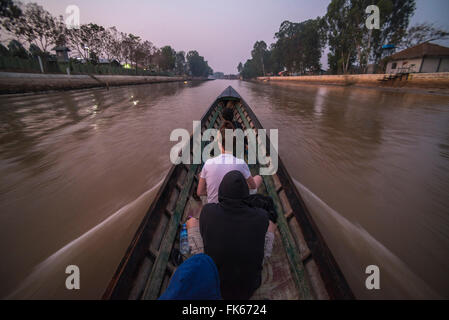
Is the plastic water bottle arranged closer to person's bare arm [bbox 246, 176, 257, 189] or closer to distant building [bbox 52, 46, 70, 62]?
person's bare arm [bbox 246, 176, 257, 189]

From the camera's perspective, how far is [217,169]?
Result: 2.35 metres

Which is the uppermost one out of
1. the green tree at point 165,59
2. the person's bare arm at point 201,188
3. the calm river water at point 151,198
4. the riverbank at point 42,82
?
the green tree at point 165,59

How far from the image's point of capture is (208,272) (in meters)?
1.16

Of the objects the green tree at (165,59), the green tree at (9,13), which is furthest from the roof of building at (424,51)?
the green tree at (165,59)

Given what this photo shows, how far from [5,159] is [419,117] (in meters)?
19.2

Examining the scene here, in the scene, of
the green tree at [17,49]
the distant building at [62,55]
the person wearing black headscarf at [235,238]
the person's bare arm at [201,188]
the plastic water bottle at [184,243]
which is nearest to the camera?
the person wearing black headscarf at [235,238]

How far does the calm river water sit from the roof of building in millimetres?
28282

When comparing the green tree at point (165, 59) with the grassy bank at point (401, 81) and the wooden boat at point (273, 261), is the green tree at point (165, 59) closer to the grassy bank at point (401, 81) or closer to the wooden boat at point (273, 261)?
the grassy bank at point (401, 81)

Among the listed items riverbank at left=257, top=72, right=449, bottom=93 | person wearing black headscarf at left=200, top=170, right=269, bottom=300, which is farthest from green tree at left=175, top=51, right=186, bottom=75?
person wearing black headscarf at left=200, top=170, right=269, bottom=300

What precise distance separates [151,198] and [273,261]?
2995 mm

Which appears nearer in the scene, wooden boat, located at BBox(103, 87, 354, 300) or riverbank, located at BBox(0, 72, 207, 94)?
wooden boat, located at BBox(103, 87, 354, 300)

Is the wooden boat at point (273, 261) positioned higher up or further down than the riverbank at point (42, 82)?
further down

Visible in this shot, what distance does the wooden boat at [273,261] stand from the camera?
4.98 ft

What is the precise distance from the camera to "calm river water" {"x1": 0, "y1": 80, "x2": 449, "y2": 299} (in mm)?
2553
